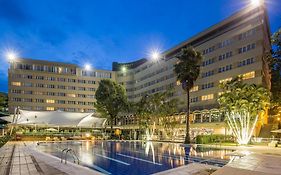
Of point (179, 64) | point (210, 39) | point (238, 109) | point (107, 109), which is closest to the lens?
point (238, 109)

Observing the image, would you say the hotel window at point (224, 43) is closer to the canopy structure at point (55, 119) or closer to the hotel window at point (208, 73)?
the hotel window at point (208, 73)

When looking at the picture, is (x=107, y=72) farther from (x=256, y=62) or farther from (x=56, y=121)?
(x=256, y=62)

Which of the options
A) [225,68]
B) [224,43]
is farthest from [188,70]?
[224,43]

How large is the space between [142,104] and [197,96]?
1728 centimetres

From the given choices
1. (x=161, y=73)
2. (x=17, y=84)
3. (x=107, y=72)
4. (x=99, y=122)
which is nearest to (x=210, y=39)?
(x=161, y=73)

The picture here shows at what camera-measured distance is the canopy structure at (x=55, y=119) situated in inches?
1799

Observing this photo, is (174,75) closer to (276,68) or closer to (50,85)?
(276,68)

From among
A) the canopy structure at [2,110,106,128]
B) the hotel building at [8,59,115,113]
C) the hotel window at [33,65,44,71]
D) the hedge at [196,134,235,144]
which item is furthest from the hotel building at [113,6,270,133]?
the hotel window at [33,65,44,71]

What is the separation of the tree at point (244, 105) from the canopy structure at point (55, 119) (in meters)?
27.6

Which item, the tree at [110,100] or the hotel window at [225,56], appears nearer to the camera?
the hotel window at [225,56]

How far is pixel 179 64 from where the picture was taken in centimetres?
3788

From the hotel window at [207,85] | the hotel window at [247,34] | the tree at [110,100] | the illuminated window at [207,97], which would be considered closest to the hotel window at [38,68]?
the tree at [110,100]

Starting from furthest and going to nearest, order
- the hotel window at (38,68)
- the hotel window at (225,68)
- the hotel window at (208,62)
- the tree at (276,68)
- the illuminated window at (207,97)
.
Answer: the hotel window at (38,68) < the hotel window at (208,62) < the illuminated window at (207,97) < the hotel window at (225,68) < the tree at (276,68)

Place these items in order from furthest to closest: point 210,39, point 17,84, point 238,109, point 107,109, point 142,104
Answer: point 17,84 → point 210,39 → point 107,109 → point 142,104 → point 238,109
